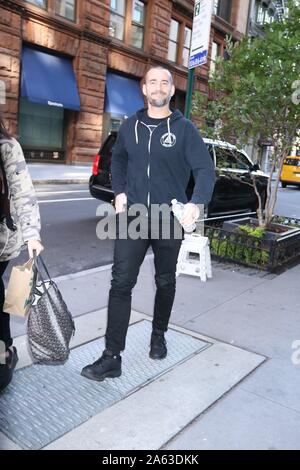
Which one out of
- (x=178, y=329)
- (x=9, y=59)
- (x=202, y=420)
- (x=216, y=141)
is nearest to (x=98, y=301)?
(x=178, y=329)

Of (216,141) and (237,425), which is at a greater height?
(216,141)

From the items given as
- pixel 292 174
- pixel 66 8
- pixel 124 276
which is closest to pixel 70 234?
pixel 124 276

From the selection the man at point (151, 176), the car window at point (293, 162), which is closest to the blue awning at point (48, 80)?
the car window at point (293, 162)

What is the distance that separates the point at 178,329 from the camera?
3936mm

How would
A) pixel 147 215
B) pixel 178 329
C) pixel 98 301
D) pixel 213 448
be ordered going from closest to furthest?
pixel 213 448, pixel 147 215, pixel 178 329, pixel 98 301

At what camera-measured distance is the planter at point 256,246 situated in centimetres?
597

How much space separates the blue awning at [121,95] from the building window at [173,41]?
344cm

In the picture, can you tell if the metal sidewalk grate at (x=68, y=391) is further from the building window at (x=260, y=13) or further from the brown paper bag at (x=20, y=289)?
the building window at (x=260, y=13)

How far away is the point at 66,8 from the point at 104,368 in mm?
18288

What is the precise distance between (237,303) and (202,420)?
213 cm

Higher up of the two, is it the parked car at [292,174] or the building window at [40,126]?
the building window at [40,126]

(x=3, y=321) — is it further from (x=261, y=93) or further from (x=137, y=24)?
(x=137, y=24)

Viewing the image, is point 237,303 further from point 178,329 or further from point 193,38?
point 193,38

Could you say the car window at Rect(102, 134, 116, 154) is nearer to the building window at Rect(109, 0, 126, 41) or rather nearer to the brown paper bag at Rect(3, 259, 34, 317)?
the brown paper bag at Rect(3, 259, 34, 317)
